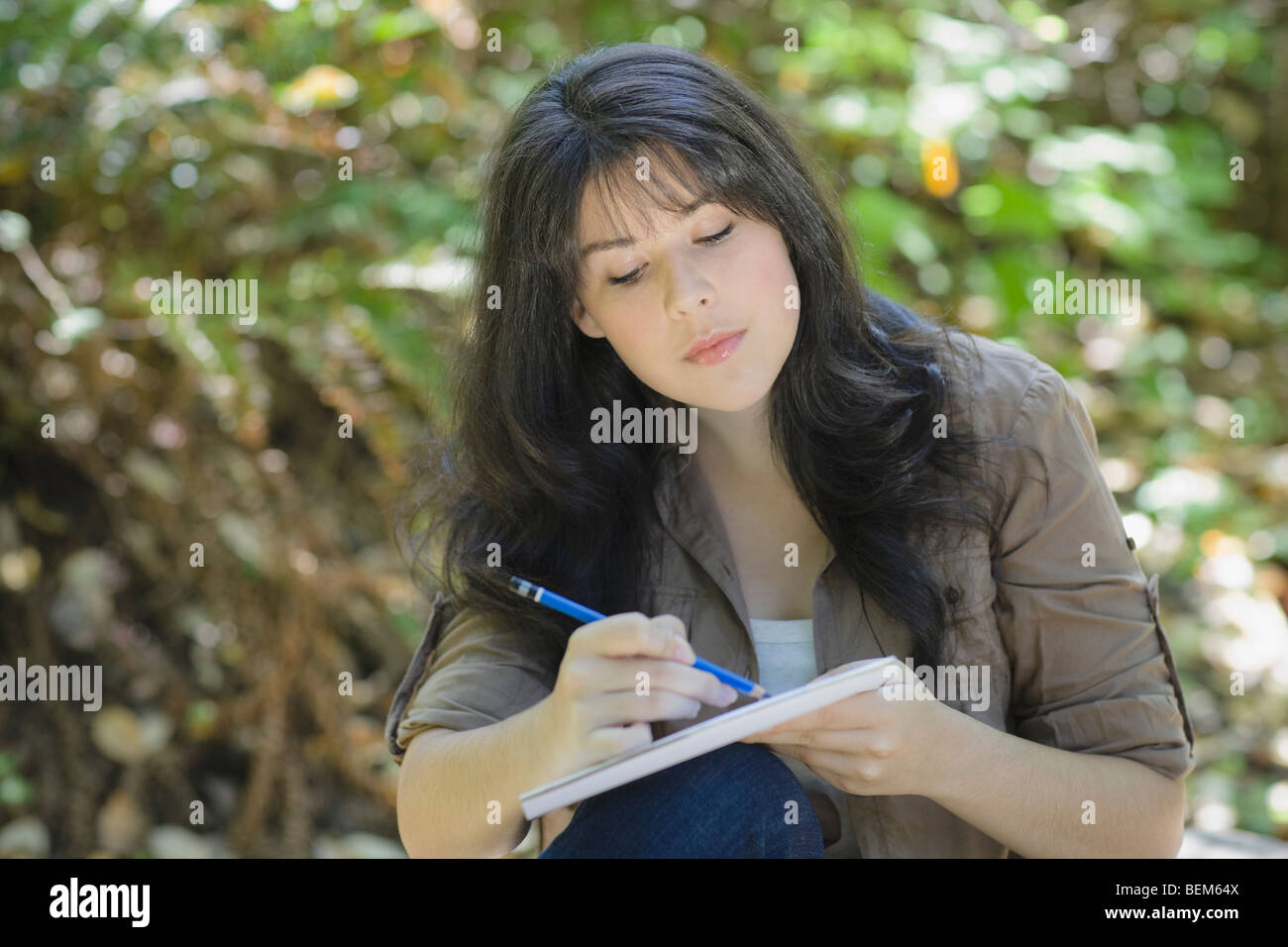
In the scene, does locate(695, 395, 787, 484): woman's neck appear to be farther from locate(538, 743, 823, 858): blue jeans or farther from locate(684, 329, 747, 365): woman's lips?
locate(538, 743, 823, 858): blue jeans

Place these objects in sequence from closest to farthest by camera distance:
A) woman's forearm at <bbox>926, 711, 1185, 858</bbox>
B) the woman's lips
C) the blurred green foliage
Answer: woman's forearm at <bbox>926, 711, 1185, 858</bbox>
the woman's lips
the blurred green foliage

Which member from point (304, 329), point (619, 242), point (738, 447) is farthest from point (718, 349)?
point (304, 329)

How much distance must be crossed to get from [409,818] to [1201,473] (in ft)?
9.50

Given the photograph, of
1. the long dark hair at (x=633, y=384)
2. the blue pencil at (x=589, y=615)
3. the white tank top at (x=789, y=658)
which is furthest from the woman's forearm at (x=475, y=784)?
the white tank top at (x=789, y=658)

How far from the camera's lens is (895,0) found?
12.0ft

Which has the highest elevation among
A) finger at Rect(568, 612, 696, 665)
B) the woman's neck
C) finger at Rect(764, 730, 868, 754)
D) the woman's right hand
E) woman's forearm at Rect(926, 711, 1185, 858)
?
the woman's neck

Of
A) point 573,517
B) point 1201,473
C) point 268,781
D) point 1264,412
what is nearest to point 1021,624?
point 573,517

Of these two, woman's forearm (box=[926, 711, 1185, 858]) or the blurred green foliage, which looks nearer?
woman's forearm (box=[926, 711, 1185, 858])

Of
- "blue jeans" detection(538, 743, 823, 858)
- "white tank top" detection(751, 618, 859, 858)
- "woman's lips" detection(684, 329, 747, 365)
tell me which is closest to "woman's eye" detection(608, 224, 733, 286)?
"woman's lips" detection(684, 329, 747, 365)

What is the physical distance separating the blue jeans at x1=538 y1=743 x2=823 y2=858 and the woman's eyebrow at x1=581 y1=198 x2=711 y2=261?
2.22ft

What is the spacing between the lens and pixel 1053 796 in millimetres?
1624

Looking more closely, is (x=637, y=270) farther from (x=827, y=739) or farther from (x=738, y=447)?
(x=827, y=739)

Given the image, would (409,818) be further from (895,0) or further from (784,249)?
(895,0)

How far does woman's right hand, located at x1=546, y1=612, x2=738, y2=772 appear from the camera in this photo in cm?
141
